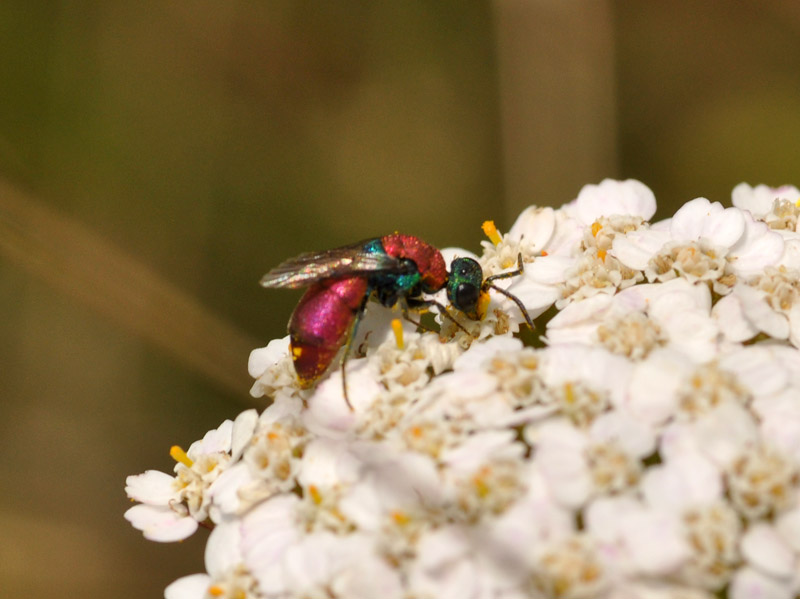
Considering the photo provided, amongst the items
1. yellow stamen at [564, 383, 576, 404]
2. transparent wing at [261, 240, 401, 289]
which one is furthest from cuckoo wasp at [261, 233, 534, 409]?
yellow stamen at [564, 383, 576, 404]

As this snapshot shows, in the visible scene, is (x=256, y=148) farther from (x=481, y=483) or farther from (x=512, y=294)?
(x=481, y=483)

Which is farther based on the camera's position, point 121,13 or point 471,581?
point 121,13

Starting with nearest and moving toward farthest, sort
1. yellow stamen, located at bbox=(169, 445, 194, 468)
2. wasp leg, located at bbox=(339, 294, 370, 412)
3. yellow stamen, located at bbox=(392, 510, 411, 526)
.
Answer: yellow stamen, located at bbox=(392, 510, 411, 526), wasp leg, located at bbox=(339, 294, 370, 412), yellow stamen, located at bbox=(169, 445, 194, 468)

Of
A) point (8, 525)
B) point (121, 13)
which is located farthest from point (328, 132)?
point (8, 525)

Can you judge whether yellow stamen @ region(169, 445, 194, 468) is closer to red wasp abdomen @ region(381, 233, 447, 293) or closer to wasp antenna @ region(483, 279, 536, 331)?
red wasp abdomen @ region(381, 233, 447, 293)

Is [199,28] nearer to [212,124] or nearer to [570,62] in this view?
[212,124]

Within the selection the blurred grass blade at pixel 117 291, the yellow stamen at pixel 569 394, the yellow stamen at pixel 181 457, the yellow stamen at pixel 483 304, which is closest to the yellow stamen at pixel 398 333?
the yellow stamen at pixel 483 304
